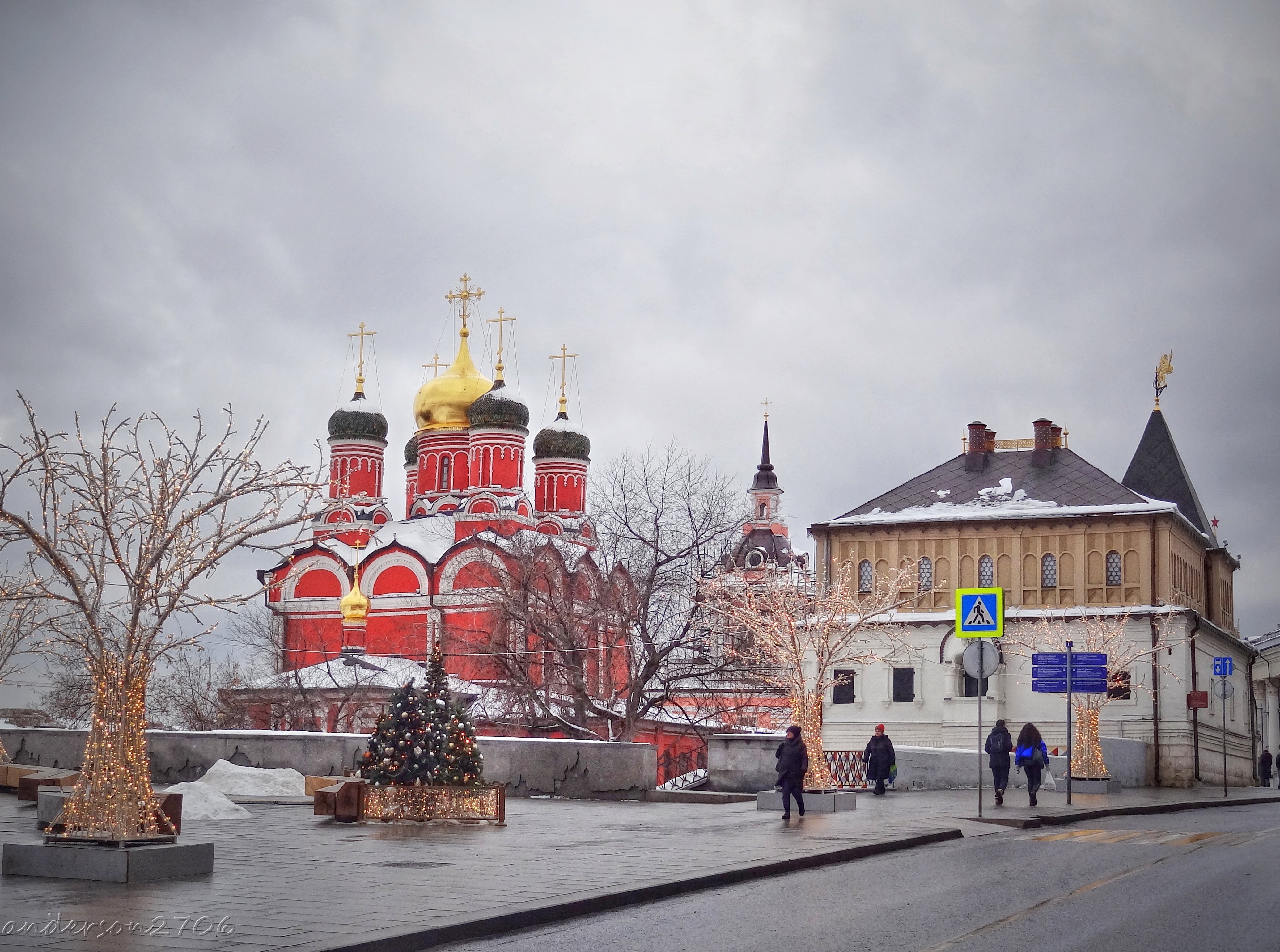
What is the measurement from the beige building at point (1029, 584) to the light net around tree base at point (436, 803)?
1029 inches

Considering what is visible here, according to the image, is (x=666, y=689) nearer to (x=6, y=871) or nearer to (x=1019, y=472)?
(x=1019, y=472)

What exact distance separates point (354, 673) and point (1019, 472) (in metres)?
24.8

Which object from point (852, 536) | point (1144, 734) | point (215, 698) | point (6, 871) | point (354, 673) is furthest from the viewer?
point (215, 698)

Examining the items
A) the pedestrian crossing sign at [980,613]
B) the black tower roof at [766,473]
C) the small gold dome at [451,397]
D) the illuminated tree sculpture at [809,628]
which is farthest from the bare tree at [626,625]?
the black tower roof at [766,473]

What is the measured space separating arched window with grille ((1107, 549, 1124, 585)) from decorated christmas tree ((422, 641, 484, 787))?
28.1m

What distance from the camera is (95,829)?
11.4 meters

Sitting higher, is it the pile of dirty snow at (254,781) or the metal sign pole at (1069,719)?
the metal sign pole at (1069,719)

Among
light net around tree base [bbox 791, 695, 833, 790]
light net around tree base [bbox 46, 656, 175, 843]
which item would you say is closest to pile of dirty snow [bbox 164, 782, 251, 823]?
light net around tree base [bbox 46, 656, 175, 843]

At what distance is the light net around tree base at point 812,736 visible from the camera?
21109 millimetres

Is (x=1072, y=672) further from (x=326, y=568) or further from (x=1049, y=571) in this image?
(x=326, y=568)

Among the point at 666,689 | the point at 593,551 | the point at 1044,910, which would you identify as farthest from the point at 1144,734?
the point at 1044,910

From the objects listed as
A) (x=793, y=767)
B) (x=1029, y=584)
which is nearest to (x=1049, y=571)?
(x=1029, y=584)

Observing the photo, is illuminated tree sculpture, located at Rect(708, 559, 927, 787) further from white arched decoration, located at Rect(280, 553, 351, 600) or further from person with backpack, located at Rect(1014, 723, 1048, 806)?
white arched decoration, located at Rect(280, 553, 351, 600)
